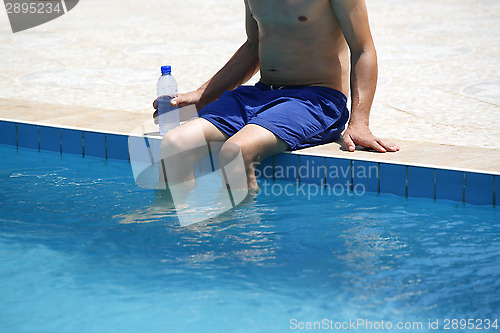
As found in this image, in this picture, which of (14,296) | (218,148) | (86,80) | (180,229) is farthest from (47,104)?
(14,296)

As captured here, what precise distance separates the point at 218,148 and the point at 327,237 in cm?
98

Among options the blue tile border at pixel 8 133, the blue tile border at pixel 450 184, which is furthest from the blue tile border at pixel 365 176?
the blue tile border at pixel 8 133

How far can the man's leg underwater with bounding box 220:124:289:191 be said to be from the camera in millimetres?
3873

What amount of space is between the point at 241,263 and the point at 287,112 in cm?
112

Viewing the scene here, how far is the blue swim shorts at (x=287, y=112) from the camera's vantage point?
159 inches

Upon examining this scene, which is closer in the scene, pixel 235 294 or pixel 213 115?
pixel 235 294

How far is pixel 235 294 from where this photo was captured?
9.68 feet

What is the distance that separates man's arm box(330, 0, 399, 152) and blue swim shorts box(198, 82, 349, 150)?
0.59 feet

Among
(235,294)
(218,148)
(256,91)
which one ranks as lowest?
(235,294)

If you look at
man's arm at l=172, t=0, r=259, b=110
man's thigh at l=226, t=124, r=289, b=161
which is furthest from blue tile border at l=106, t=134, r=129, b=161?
man's thigh at l=226, t=124, r=289, b=161

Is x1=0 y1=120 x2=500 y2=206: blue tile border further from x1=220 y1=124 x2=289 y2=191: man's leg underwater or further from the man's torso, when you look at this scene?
the man's torso

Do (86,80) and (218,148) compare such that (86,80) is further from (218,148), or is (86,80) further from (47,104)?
(218,148)

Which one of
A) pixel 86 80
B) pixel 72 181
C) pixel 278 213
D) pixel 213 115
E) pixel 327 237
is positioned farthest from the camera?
pixel 86 80

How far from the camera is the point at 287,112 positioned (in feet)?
13.3
